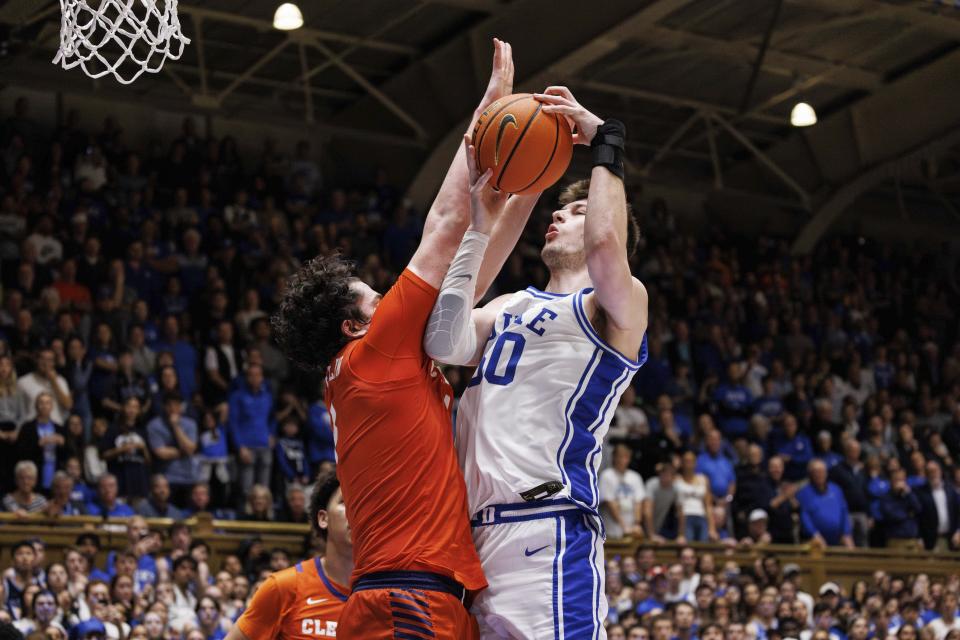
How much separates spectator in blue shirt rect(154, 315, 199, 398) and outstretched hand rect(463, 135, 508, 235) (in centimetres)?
995

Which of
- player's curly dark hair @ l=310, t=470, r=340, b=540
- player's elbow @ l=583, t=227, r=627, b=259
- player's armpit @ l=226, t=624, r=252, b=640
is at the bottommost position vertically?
player's armpit @ l=226, t=624, r=252, b=640

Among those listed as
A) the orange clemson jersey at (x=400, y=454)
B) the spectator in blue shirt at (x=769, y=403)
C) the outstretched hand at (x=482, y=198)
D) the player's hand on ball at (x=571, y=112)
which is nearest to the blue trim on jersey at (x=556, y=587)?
the orange clemson jersey at (x=400, y=454)

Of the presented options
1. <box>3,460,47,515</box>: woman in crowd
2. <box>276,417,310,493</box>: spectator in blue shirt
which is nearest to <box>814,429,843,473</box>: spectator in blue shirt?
<box>276,417,310,493</box>: spectator in blue shirt

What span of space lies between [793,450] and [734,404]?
40.4 inches

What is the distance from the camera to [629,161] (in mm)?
22438

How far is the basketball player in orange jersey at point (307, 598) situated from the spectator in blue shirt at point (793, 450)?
39.1 feet

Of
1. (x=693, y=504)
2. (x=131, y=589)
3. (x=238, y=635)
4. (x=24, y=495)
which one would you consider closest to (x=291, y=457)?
→ (x=24, y=495)

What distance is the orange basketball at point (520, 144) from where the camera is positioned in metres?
4.64

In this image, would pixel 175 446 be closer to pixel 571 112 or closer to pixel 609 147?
pixel 571 112

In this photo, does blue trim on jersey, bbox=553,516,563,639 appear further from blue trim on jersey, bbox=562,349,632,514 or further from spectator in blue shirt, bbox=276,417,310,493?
spectator in blue shirt, bbox=276,417,310,493

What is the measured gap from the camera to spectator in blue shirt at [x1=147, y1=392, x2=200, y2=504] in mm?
13141

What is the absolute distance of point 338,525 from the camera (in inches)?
236

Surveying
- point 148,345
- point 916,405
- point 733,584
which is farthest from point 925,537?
point 148,345

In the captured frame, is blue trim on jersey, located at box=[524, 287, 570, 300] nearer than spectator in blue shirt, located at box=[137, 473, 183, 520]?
Yes
